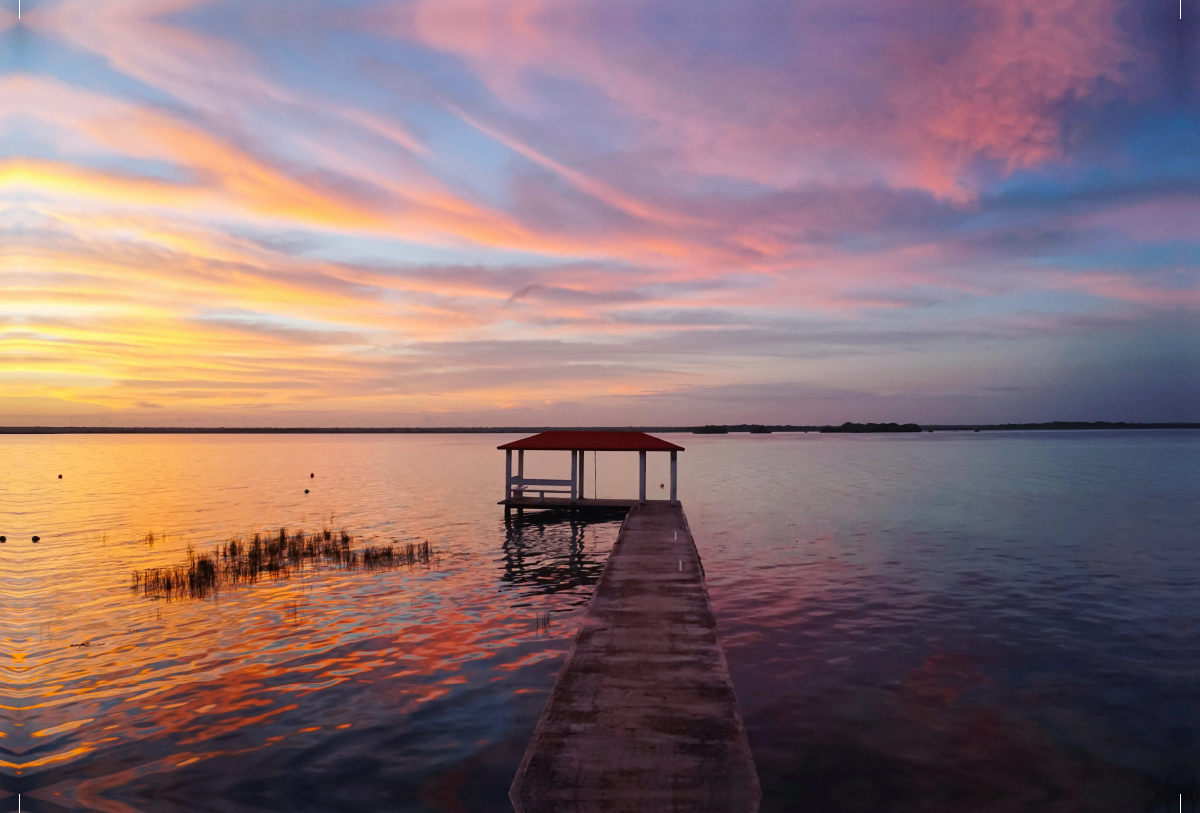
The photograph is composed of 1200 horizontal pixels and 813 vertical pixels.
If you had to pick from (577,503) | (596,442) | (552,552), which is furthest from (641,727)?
(596,442)

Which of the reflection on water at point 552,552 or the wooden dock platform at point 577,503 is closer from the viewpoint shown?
the reflection on water at point 552,552

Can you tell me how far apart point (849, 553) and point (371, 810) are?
2237 cm

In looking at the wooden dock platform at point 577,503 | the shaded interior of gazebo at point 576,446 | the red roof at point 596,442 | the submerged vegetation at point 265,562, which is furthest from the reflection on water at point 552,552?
the submerged vegetation at point 265,562

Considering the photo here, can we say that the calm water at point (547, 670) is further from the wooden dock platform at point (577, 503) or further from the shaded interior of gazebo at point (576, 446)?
the shaded interior of gazebo at point (576, 446)

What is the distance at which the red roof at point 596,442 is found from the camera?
34.0 m

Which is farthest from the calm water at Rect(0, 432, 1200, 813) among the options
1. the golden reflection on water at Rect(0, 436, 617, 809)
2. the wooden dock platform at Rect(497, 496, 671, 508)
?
the wooden dock platform at Rect(497, 496, 671, 508)

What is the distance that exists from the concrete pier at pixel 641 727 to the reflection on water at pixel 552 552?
7220 mm

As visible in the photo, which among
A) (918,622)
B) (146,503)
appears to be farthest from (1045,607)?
(146,503)

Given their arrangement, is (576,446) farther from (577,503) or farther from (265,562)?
(265,562)

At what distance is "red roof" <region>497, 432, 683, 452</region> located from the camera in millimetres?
34031

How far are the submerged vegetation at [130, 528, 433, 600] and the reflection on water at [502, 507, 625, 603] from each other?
381cm

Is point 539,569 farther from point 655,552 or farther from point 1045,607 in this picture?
point 1045,607

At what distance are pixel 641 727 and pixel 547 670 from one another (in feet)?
16.8

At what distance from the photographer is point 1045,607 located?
60.9 feet
